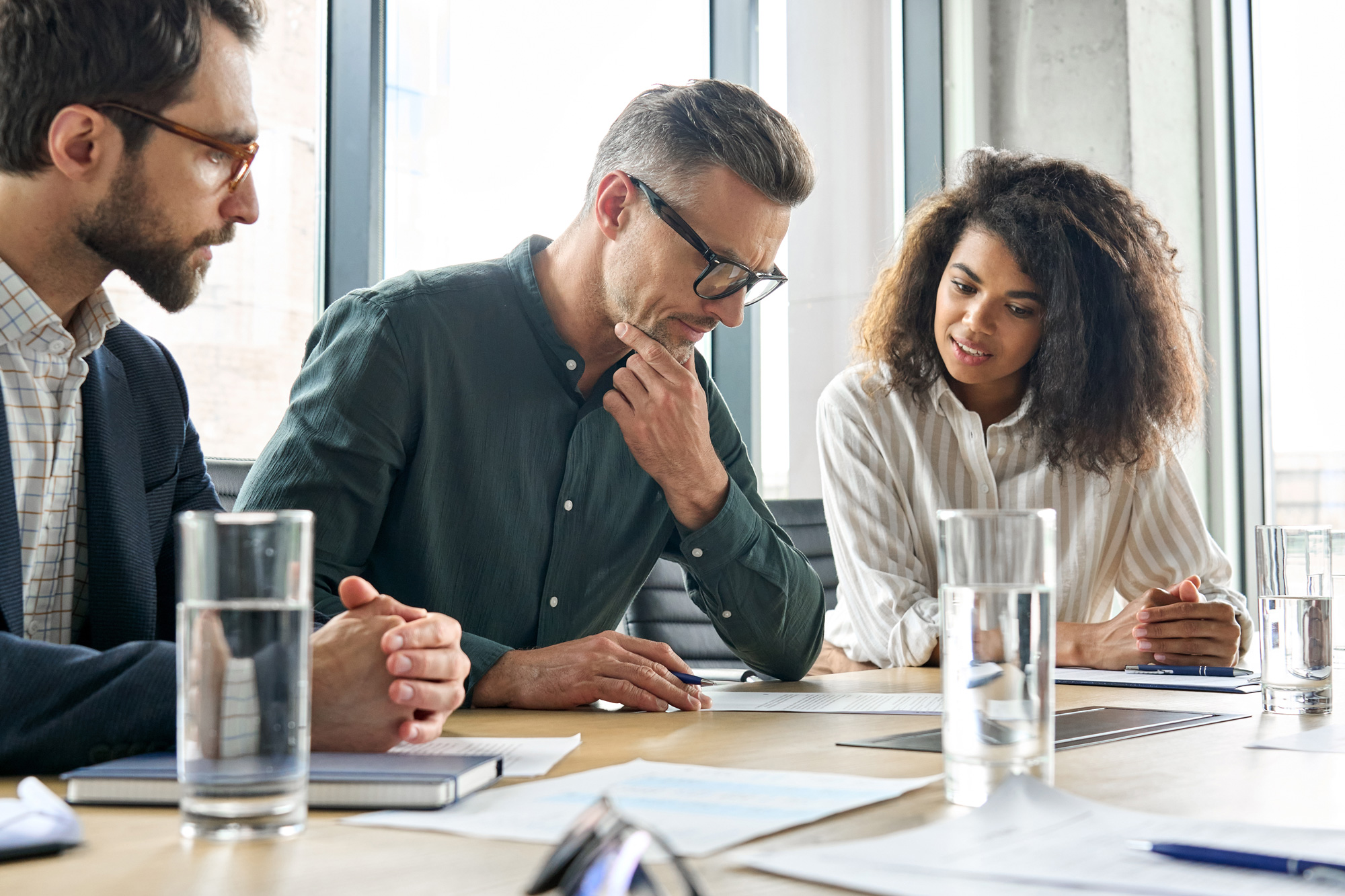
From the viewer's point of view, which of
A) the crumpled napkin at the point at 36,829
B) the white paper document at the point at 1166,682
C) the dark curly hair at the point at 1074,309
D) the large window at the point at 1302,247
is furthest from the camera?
the large window at the point at 1302,247

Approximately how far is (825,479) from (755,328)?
151 cm

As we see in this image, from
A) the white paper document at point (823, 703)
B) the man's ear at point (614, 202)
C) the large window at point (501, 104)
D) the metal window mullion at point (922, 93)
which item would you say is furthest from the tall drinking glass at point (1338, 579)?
the metal window mullion at point (922, 93)

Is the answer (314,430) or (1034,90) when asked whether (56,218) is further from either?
(1034,90)

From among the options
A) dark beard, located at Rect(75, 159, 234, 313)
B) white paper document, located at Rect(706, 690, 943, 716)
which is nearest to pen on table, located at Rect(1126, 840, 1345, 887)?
white paper document, located at Rect(706, 690, 943, 716)

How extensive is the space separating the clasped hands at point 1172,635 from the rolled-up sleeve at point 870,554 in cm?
26

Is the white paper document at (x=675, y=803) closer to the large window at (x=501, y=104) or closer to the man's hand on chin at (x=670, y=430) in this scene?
the man's hand on chin at (x=670, y=430)

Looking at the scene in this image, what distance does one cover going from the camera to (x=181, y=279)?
4.47ft

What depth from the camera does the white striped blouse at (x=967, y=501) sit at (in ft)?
7.29

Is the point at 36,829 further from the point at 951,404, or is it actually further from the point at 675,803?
the point at 951,404

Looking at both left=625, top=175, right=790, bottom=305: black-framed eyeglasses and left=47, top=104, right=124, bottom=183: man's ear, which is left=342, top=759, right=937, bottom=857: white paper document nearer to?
left=47, top=104, right=124, bottom=183: man's ear

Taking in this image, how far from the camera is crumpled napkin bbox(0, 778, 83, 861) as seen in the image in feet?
1.99

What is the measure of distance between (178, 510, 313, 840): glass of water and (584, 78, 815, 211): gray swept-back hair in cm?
116

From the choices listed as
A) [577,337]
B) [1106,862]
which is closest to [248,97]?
[577,337]

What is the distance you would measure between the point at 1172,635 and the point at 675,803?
4.21ft
